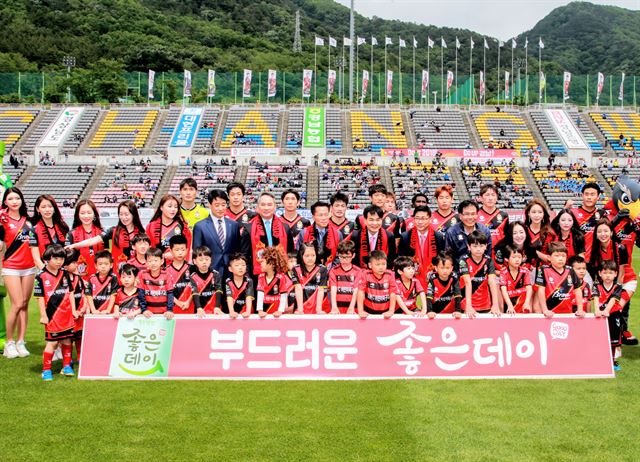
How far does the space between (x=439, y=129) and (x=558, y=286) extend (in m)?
43.3

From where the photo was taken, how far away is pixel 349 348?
652 cm

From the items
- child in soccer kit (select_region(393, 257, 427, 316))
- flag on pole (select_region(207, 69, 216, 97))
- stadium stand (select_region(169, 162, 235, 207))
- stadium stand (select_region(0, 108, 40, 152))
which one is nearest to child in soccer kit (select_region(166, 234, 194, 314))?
child in soccer kit (select_region(393, 257, 427, 316))

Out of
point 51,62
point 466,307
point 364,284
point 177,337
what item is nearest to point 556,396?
point 466,307

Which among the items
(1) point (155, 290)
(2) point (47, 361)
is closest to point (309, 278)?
(1) point (155, 290)

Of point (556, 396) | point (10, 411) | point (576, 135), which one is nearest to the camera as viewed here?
point (10, 411)

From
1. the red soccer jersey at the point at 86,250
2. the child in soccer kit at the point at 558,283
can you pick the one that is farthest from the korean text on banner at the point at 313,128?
the child in soccer kit at the point at 558,283

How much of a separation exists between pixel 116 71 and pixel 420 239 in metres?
60.0

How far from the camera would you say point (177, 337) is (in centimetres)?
656

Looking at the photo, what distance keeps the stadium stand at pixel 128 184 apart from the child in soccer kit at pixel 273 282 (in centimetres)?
3198

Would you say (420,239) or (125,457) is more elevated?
(420,239)

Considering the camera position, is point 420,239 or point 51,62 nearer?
point 420,239

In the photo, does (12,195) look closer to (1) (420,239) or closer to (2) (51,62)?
(1) (420,239)

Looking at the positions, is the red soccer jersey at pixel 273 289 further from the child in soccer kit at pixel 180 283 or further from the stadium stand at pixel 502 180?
the stadium stand at pixel 502 180

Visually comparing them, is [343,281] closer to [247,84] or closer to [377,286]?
[377,286]
